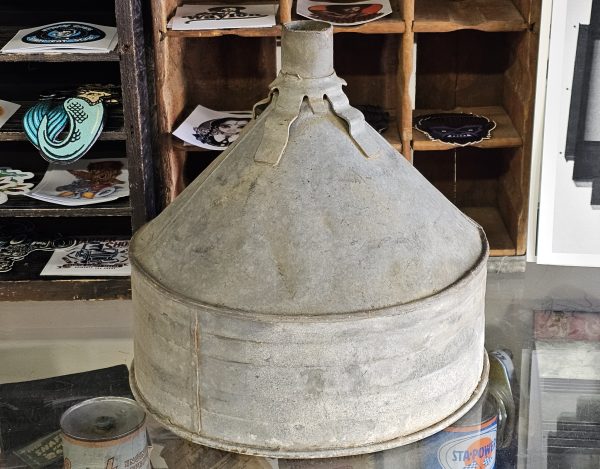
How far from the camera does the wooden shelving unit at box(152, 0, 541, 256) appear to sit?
3.18 m

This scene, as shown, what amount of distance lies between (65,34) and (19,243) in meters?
0.74

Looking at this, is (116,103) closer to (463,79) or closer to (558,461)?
(463,79)

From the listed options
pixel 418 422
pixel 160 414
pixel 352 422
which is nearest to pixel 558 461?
pixel 418 422

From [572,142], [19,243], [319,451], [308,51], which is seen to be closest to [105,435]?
[319,451]

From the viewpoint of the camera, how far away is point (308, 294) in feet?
6.24

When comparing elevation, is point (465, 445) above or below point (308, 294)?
below

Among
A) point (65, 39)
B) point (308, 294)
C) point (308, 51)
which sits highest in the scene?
point (308, 51)

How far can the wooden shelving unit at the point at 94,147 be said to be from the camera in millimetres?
3020

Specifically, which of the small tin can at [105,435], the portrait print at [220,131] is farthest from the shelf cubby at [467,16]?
the small tin can at [105,435]

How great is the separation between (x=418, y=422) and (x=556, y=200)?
60.1 inches

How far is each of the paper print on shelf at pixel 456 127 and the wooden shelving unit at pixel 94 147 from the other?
0.87m

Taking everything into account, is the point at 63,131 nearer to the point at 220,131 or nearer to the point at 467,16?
the point at 220,131

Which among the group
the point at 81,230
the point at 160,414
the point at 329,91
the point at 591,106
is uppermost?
the point at 329,91

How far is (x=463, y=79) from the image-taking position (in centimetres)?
354
